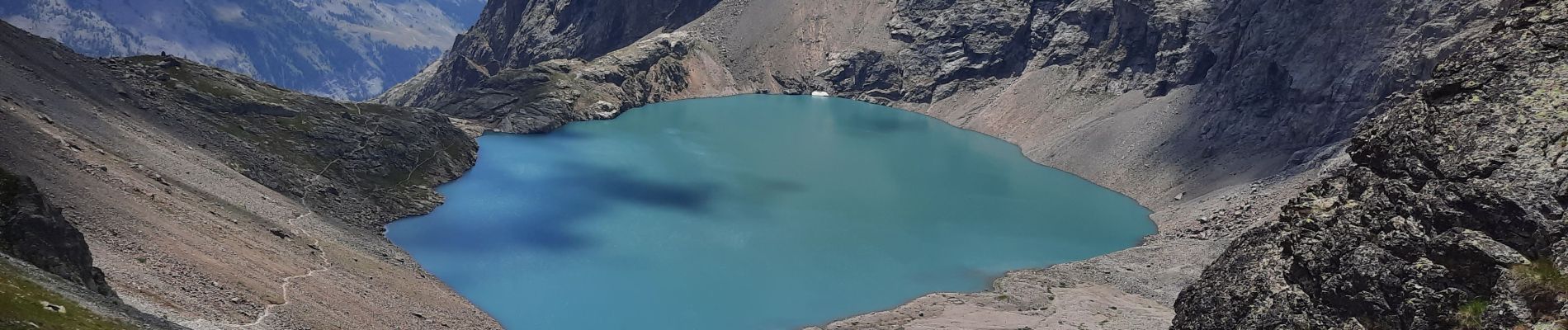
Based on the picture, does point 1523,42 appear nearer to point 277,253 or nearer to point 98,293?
point 98,293

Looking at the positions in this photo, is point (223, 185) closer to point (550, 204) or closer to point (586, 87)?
point (550, 204)

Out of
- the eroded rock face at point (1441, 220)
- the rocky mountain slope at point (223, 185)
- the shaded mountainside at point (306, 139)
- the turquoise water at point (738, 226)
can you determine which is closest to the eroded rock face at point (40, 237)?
the rocky mountain slope at point (223, 185)

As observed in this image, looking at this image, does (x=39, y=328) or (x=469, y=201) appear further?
(x=469, y=201)

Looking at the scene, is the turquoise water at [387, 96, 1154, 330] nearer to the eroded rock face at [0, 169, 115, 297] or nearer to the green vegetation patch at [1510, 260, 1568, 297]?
the eroded rock face at [0, 169, 115, 297]

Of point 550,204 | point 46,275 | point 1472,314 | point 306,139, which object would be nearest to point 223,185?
point 306,139

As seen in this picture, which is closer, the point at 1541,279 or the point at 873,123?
the point at 1541,279

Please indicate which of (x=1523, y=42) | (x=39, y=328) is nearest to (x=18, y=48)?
(x=39, y=328)

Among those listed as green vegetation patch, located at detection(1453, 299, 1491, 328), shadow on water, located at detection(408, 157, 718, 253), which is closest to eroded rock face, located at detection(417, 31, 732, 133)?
shadow on water, located at detection(408, 157, 718, 253)

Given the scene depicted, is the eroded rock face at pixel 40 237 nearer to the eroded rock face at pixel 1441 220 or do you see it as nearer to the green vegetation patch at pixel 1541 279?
the eroded rock face at pixel 1441 220
